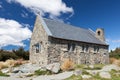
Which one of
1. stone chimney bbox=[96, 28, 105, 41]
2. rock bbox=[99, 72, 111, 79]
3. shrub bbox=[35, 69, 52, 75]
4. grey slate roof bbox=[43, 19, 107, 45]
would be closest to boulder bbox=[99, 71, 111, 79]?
rock bbox=[99, 72, 111, 79]

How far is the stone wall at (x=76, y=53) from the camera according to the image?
28.6 meters

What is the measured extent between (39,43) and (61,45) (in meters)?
4.07

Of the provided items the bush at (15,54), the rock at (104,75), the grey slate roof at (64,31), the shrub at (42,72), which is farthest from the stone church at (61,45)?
the rock at (104,75)

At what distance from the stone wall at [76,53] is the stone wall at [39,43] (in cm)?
99

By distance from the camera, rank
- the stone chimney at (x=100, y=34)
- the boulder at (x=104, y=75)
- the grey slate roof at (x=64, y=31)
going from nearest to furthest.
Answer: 1. the boulder at (x=104, y=75)
2. the grey slate roof at (x=64, y=31)
3. the stone chimney at (x=100, y=34)

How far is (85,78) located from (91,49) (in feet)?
63.4

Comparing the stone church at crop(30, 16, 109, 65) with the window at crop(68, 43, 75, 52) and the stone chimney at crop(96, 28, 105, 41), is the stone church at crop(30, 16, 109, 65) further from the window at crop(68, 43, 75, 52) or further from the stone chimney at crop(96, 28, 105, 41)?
the stone chimney at crop(96, 28, 105, 41)

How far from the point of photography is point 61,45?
2975cm

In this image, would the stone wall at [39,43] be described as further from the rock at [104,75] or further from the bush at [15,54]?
the rock at [104,75]

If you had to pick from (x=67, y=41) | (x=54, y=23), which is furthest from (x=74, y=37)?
(x=54, y=23)

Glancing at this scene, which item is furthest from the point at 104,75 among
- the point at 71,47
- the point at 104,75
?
the point at 71,47

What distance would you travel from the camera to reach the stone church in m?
28.5

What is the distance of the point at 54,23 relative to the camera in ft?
109

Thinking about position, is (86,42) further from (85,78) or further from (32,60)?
(85,78)
